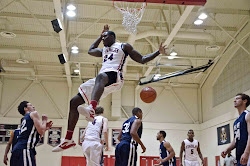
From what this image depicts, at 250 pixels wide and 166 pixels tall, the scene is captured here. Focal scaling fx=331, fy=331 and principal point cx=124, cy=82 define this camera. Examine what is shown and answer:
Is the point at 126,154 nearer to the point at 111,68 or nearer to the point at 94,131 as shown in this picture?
the point at 94,131

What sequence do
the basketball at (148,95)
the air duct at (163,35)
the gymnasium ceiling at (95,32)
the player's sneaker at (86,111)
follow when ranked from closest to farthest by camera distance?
the player's sneaker at (86,111) → the basketball at (148,95) → the gymnasium ceiling at (95,32) → the air duct at (163,35)

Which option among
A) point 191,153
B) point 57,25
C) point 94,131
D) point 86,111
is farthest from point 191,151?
point 86,111

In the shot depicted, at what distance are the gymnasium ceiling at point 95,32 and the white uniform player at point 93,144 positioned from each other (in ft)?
16.4

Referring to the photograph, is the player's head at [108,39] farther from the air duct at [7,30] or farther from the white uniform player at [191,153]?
the air duct at [7,30]

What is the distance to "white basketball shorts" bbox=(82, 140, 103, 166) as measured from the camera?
7151mm

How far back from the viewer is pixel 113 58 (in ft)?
16.4

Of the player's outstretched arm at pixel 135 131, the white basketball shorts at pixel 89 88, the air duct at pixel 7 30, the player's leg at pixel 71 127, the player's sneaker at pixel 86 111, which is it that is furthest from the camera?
the air duct at pixel 7 30

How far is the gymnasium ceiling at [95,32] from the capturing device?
1407cm

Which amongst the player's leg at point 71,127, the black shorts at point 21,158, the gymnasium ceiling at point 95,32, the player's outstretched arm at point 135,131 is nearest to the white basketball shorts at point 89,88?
the player's leg at point 71,127

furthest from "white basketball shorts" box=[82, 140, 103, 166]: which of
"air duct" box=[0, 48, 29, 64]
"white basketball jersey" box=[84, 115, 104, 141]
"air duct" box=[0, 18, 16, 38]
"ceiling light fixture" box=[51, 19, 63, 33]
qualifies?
"air duct" box=[0, 48, 29, 64]

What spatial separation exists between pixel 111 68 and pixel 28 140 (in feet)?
6.86

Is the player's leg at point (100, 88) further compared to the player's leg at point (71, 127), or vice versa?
the player's leg at point (71, 127)

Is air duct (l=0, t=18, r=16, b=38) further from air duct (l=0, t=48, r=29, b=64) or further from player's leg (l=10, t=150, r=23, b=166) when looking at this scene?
player's leg (l=10, t=150, r=23, b=166)

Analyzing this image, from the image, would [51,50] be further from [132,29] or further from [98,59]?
[132,29]
